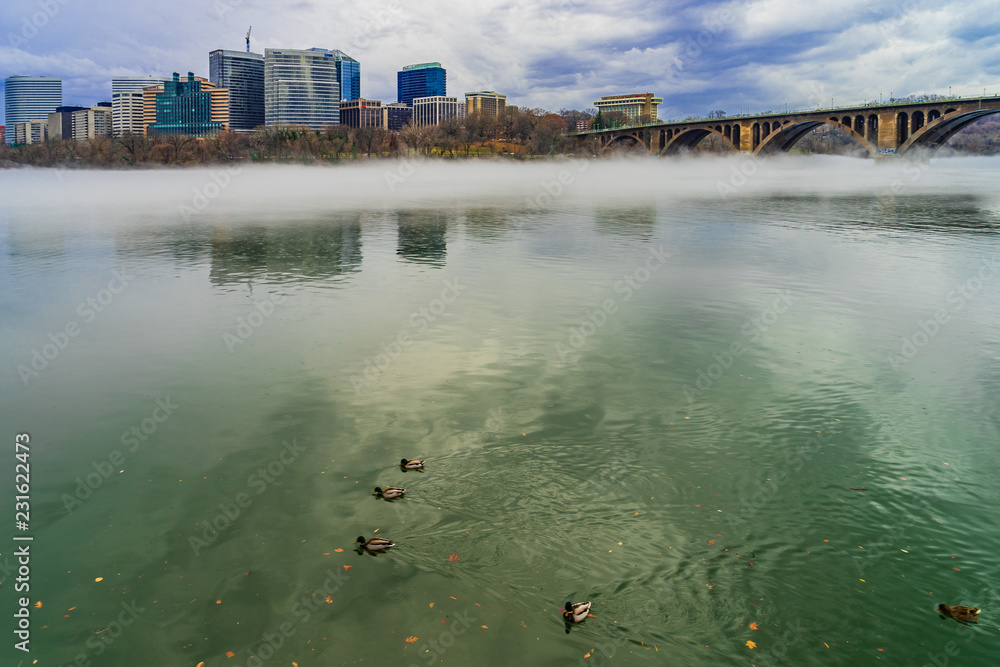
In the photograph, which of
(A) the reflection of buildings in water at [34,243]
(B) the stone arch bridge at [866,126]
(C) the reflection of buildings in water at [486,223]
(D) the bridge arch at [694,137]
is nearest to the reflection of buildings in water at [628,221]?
(C) the reflection of buildings in water at [486,223]

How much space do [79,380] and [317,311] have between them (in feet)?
27.4

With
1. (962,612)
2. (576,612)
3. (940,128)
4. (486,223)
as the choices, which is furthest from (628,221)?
(940,128)

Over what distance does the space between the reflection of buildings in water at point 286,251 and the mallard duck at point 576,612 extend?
24.5m

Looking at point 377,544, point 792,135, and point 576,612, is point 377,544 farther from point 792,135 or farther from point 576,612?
point 792,135

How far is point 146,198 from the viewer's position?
80.2 m

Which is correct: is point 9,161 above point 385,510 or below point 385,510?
above

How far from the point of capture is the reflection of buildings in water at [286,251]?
32.1 meters

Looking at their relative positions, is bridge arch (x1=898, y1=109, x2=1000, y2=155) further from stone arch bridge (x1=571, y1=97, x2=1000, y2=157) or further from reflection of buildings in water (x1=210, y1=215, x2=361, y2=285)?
reflection of buildings in water (x1=210, y1=215, x2=361, y2=285)

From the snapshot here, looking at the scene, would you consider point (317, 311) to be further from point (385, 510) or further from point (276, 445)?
point (385, 510)

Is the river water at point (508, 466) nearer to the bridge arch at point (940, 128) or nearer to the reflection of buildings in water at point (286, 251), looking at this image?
the reflection of buildings in water at point (286, 251)

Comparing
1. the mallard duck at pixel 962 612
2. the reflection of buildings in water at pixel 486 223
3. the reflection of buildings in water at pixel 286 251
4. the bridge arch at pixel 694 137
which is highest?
the bridge arch at pixel 694 137

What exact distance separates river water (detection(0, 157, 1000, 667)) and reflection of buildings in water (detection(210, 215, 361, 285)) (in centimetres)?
204

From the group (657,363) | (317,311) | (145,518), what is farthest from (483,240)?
(145,518)

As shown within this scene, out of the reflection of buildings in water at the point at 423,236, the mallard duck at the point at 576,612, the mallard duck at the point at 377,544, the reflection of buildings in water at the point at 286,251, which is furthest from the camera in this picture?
the reflection of buildings in water at the point at 423,236
